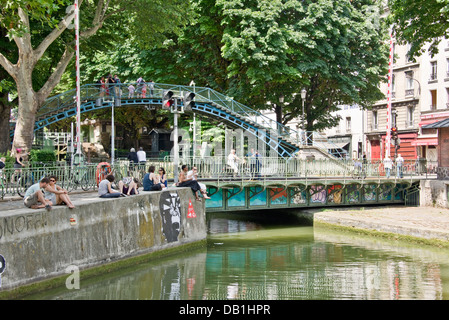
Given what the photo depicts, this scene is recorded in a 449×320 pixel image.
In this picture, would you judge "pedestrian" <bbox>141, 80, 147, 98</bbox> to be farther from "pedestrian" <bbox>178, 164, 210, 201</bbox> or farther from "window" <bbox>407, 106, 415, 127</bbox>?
"window" <bbox>407, 106, 415, 127</bbox>

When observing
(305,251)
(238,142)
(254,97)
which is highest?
(254,97)

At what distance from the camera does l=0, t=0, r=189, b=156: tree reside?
21.4 m

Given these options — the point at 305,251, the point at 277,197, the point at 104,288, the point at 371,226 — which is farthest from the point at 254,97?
the point at 104,288

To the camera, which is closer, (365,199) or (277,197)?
(277,197)

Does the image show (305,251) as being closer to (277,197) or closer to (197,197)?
(197,197)

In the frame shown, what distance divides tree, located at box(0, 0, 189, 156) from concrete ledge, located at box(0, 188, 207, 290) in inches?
258

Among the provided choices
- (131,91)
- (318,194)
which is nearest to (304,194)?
(318,194)

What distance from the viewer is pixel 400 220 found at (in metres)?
24.3

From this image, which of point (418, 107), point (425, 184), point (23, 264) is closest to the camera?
point (23, 264)

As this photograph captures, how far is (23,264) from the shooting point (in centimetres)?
1243

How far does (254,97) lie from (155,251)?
61.3 feet

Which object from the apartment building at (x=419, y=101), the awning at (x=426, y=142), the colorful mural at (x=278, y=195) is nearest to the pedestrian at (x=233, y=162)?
the colorful mural at (x=278, y=195)

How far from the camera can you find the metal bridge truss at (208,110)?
3048 cm

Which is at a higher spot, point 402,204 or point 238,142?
point 238,142
